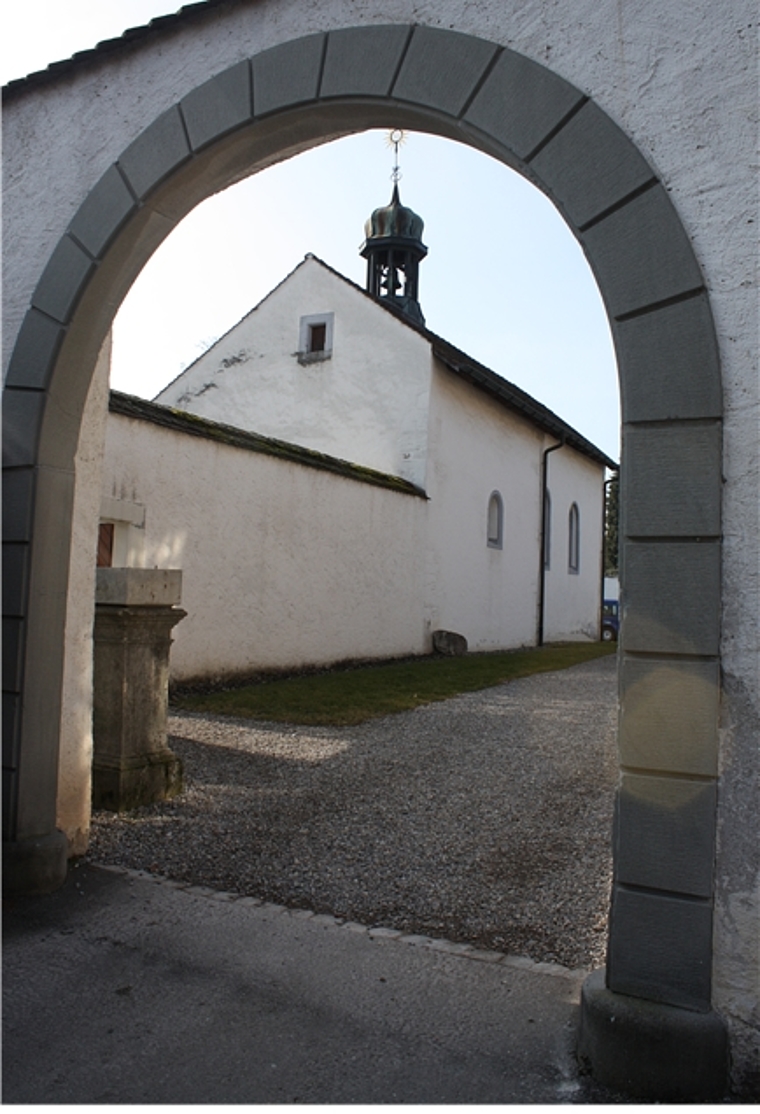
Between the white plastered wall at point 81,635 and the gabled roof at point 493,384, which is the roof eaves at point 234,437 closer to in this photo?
the gabled roof at point 493,384

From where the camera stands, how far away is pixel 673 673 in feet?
8.29

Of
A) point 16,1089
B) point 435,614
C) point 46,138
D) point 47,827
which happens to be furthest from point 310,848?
point 435,614

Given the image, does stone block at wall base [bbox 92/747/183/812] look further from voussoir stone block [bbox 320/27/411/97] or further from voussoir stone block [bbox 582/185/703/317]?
voussoir stone block [bbox 582/185/703/317]

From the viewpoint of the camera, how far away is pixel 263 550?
38.9ft

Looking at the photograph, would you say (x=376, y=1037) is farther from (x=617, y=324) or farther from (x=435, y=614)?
(x=435, y=614)

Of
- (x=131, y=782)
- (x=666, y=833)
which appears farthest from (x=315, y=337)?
Result: (x=666, y=833)

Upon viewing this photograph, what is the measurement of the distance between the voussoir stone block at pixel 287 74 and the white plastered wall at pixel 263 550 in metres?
6.38

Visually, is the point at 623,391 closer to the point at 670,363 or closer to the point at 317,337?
the point at 670,363

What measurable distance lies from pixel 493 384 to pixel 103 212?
15122mm

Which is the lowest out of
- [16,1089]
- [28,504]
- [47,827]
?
[16,1089]

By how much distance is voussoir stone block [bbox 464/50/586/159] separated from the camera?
9.26 feet

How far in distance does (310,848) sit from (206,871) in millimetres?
618

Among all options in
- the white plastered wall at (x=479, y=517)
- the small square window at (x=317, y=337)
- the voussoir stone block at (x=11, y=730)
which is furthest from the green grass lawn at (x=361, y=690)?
the small square window at (x=317, y=337)

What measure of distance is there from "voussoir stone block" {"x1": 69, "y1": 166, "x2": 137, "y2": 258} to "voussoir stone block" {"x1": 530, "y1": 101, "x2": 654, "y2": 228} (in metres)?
1.78
